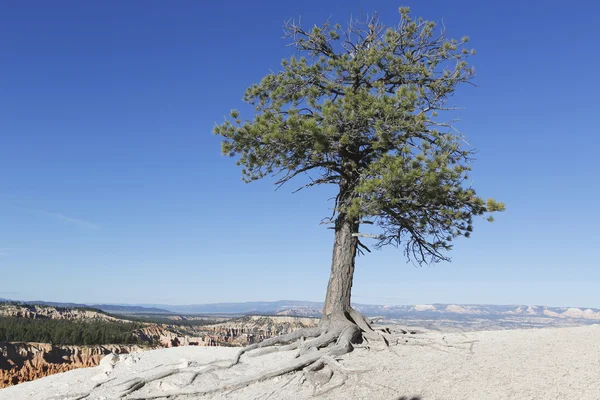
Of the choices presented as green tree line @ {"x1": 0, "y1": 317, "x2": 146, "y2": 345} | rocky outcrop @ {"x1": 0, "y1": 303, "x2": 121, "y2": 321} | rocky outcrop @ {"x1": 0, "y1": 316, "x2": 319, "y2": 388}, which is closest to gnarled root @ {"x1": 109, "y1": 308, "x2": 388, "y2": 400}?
rocky outcrop @ {"x1": 0, "y1": 316, "x2": 319, "y2": 388}

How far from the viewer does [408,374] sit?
941cm

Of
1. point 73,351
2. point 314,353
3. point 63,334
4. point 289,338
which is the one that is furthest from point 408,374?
point 63,334

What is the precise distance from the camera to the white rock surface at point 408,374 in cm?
848

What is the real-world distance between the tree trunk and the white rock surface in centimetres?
153

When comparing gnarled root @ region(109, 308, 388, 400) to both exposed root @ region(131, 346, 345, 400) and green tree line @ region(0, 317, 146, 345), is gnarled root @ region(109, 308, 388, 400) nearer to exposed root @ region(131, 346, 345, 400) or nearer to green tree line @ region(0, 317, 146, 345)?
exposed root @ region(131, 346, 345, 400)

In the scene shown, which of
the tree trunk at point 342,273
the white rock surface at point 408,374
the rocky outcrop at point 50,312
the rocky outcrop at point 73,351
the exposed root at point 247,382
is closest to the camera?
the white rock surface at point 408,374

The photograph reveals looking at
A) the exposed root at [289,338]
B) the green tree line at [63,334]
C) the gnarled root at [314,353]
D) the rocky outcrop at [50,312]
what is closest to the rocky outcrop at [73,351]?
the green tree line at [63,334]

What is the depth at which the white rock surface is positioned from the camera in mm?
8484

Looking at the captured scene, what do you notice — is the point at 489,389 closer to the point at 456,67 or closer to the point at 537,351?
the point at 537,351

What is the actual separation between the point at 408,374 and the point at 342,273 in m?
3.73

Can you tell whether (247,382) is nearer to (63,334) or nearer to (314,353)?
(314,353)

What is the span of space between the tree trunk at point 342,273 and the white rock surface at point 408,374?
1526 millimetres

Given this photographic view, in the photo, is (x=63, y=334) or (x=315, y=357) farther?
(x=63, y=334)

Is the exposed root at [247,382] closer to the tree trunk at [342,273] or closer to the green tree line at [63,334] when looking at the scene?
the tree trunk at [342,273]
